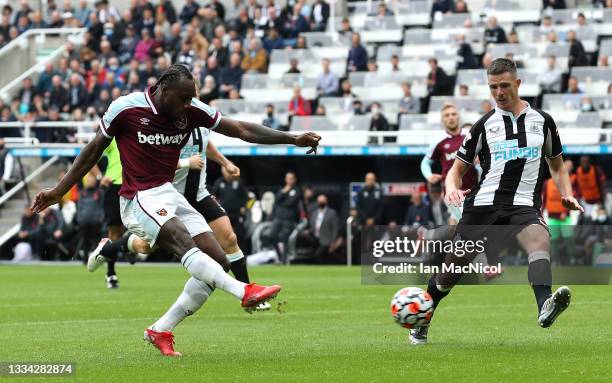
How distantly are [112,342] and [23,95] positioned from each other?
23943 mm

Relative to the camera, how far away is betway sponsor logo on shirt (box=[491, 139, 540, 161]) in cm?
995

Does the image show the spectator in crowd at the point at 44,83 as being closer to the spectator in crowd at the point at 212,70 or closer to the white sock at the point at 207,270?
the spectator in crowd at the point at 212,70

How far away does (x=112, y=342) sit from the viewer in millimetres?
10625

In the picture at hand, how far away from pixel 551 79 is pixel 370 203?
4.47 meters

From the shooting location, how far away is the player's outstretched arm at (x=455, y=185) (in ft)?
31.7

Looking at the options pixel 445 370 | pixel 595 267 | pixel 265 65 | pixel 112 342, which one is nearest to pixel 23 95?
pixel 265 65

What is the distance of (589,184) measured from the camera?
80.7 feet

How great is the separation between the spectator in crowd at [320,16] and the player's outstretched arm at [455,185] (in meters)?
21.7

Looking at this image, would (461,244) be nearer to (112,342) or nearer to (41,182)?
(112,342)

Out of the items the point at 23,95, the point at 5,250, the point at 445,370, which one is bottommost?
the point at 5,250

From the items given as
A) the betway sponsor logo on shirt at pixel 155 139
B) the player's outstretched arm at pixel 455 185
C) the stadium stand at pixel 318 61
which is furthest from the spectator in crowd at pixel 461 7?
the betway sponsor logo on shirt at pixel 155 139

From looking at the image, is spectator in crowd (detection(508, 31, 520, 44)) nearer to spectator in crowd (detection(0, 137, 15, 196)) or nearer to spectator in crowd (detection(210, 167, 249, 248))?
spectator in crowd (detection(210, 167, 249, 248))

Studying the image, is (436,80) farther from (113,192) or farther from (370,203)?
(113,192)

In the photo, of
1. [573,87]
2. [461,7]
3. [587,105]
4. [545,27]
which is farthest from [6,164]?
[587,105]
